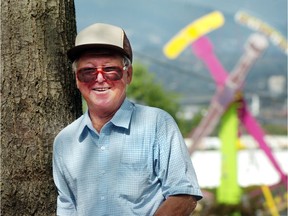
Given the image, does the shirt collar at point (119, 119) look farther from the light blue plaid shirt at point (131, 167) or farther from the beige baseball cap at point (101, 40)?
the beige baseball cap at point (101, 40)

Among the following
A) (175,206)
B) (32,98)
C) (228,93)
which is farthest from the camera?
(228,93)

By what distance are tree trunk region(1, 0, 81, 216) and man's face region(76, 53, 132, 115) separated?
549 millimetres

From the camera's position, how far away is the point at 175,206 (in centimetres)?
235

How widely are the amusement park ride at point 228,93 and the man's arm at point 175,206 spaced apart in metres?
7.62

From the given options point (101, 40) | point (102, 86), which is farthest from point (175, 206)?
point (101, 40)

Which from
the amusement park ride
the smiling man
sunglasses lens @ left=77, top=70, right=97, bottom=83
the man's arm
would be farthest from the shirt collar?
the amusement park ride

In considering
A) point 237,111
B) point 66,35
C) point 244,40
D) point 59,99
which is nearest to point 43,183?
point 59,99

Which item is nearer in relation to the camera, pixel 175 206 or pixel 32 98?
pixel 175 206

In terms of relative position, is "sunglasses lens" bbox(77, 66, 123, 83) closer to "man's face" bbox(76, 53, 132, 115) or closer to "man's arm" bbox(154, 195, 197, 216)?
"man's face" bbox(76, 53, 132, 115)

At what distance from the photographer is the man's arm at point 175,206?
234 cm

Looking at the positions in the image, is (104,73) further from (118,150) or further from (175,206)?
(175,206)

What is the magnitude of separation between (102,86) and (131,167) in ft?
0.74

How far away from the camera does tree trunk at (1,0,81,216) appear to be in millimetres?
2900

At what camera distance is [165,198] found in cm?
236
